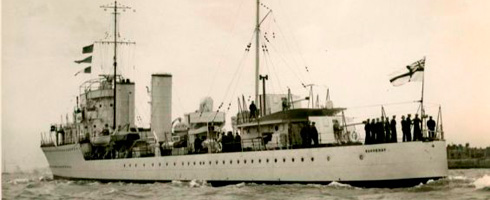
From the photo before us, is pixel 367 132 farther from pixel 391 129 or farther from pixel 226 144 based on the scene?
pixel 226 144

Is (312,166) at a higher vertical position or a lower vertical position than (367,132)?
lower

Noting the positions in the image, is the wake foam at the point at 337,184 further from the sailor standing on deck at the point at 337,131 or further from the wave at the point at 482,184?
the wave at the point at 482,184

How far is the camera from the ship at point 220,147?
15.3 m

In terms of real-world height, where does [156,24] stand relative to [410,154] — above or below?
above

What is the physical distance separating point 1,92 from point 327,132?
8.51 metres

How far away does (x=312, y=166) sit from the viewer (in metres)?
→ 16.5

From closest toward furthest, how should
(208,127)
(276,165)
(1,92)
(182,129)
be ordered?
(1,92)
(276,165)
(208,127)
(182,129)

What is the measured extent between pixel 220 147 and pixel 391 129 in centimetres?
572

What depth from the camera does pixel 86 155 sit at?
2458 cm

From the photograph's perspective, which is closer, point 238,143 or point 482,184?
point 482,184

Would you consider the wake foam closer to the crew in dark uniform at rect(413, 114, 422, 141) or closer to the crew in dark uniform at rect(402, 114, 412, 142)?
the crew in dark uniform at rect(402, 114, 412, 142)

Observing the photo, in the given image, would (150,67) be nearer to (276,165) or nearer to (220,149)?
(220,149)

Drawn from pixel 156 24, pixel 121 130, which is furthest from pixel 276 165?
pixel 121 130

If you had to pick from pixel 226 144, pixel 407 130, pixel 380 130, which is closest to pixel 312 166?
pixel 380 130
